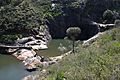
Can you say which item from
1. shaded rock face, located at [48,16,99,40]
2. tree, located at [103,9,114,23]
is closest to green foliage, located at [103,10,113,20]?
tree, located at [103,9,114,23]

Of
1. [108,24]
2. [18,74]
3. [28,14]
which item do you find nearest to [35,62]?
[18,74]

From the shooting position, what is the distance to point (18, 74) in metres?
31.8

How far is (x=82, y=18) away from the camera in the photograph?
55.7 meters

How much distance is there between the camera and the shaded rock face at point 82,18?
53.9 metres

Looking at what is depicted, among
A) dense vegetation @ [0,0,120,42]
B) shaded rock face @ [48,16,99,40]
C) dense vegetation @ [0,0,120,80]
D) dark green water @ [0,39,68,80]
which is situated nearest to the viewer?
dark green water @ [0,39,68,80]

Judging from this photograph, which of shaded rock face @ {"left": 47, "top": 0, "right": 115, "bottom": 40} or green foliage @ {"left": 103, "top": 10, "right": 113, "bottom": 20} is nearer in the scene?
shaded rock face @ {"left": 47, "top": 0, "right": 115, "bottom": 40}

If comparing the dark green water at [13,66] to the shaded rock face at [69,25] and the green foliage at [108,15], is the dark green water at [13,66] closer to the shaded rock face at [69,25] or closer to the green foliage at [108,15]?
the shaded rock face at [69,25]

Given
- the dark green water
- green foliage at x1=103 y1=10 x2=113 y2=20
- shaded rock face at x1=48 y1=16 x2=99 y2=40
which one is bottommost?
shaded rock face at x1=48 y1=16 x2=99 y2=40

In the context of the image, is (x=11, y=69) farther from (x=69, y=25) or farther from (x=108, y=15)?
(x=108, y=15)

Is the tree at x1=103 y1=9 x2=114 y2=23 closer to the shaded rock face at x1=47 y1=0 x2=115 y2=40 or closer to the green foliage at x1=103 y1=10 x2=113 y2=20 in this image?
the green foliage at x1=103 y1=10 x2=113 y2=20

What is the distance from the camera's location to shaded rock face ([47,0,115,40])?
5391cm

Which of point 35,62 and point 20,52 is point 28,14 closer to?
Answer: point 20,52

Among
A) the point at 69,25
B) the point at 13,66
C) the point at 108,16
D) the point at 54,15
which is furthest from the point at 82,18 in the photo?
the point at 13,66

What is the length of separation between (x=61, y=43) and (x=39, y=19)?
6.14 meters
